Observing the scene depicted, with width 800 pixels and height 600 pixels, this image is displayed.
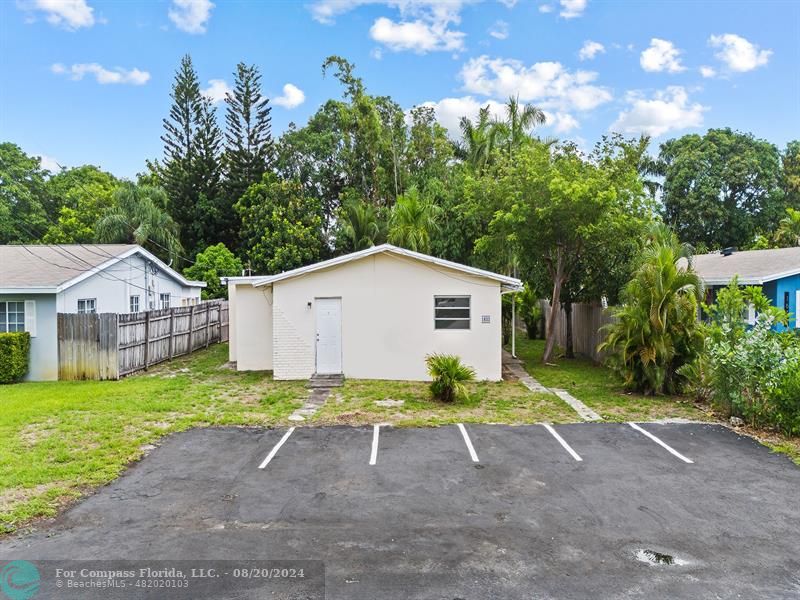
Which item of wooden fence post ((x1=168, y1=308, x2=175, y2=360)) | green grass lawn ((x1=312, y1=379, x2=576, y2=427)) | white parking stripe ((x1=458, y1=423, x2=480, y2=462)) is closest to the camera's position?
white parking stripe ((x1=458, y1=423, x2=480, y2=462))

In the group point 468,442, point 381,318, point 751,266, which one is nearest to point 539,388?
point 381,318

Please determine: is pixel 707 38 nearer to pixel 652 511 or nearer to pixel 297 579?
pixel 652 511

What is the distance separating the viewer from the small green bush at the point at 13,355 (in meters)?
13.2

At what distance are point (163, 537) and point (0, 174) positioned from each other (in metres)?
41.3

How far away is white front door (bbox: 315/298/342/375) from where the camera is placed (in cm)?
1448

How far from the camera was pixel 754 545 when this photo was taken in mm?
5262

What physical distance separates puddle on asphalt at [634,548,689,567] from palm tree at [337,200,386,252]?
2304 centimetres

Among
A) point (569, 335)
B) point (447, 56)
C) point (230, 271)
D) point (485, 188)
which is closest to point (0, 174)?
point (230, 271)

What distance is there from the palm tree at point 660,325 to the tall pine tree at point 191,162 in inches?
1112

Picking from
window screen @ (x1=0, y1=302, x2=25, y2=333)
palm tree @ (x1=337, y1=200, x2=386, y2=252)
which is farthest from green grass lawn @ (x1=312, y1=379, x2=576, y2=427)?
palm tree @ (x1=337, y1=200, x2=386, y2=252)

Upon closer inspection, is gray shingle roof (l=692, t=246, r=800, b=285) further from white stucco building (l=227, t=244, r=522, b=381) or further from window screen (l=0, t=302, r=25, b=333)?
window screen (l=0, t=302, r=25, b=333)

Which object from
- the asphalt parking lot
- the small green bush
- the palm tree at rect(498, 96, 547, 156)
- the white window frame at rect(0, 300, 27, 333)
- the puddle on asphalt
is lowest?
the puddle on asphalt

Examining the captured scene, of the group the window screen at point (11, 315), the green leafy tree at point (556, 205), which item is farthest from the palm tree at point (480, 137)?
the window screen at point (11, 315)

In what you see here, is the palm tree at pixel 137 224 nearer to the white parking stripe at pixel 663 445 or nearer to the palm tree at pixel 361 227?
the palm tree at pixel 361 227
